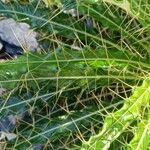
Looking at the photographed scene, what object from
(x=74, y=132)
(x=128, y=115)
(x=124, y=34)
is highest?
(x=124, y=34)

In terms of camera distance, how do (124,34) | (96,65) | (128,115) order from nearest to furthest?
(128,115)
(96,65)
(124,34)

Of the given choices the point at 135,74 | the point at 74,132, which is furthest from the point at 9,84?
the point at 135,74

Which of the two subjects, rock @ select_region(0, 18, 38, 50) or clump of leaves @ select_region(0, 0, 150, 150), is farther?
rock @ select_region(0, 18, 38, 50)

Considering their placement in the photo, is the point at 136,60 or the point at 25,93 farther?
the point at 25,93

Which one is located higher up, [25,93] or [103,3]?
[103,3]

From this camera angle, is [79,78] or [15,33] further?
[15,33]

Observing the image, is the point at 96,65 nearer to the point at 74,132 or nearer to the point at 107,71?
the point at 107,71

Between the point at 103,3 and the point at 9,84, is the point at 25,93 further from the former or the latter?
the point at 103,3

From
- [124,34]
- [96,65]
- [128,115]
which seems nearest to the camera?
[128,115]

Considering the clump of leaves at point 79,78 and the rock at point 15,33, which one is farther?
the rock at point 15,33
